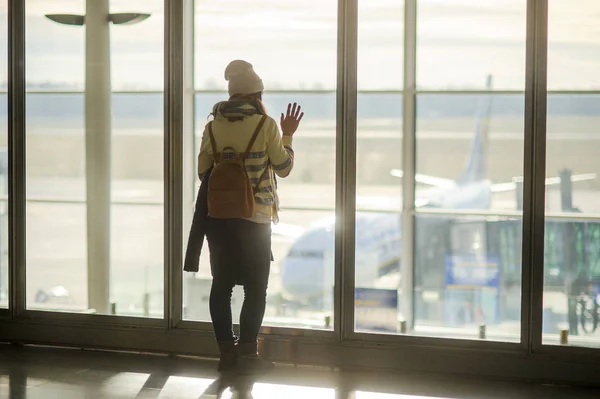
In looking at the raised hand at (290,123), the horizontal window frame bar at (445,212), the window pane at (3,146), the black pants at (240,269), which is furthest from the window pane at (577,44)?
the window pane at (3,146)

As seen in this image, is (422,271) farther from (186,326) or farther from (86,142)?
(86,142)

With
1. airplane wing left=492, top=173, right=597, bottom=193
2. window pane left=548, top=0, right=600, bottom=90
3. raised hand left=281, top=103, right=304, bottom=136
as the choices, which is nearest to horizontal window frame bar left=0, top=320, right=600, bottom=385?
airplane wing left=492, top=173, right=597, bottom=193

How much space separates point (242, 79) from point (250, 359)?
4.74ft

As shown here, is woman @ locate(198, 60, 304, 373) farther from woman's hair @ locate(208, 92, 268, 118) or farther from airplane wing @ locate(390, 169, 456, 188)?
airplane wing @ locate(390, 169, 456, 188)

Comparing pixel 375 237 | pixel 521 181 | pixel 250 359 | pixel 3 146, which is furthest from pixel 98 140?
pixel 521 181

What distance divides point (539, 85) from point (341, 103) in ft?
3.43

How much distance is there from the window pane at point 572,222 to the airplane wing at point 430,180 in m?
0.52

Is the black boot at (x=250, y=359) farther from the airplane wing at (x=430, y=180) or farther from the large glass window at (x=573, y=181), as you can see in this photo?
the large glass window at (x=573, y=181)

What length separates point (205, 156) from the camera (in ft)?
14.3

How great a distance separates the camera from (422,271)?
4.66 m

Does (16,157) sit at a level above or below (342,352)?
above

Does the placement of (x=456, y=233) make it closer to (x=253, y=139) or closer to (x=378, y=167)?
(x=378, y=167)

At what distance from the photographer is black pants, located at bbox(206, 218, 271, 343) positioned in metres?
4.27

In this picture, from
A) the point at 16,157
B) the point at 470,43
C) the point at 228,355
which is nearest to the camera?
the point at 228,355
